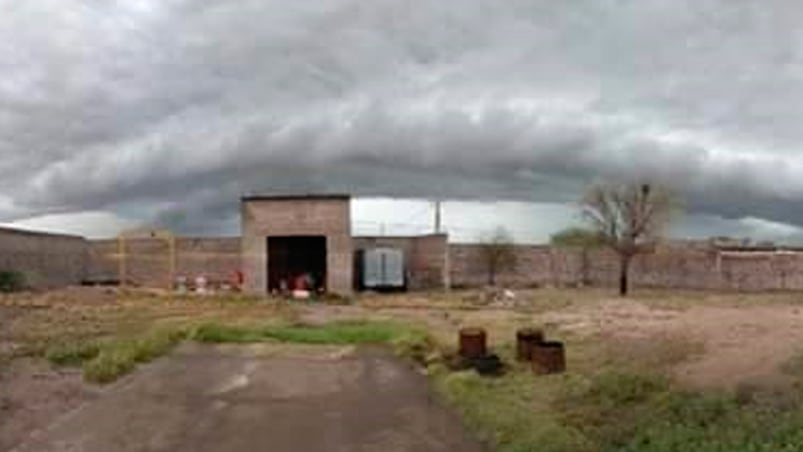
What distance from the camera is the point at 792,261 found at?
60125mm

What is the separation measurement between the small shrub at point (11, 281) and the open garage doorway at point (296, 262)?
11531 millimetres

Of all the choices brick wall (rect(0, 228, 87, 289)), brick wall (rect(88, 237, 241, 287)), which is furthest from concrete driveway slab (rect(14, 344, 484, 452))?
brick wall (rect(88, 237, 241, 287))

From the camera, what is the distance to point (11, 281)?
50500 millimetres

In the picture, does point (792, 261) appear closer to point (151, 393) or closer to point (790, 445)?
point (151, 393)

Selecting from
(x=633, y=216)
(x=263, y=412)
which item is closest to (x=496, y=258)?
(x=633, y=216)

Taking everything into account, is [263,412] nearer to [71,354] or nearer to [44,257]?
[71,354]

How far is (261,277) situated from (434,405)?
36193 mm

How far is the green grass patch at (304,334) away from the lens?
85.5 feet

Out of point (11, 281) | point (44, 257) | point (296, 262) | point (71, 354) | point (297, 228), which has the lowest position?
point (71, 354)

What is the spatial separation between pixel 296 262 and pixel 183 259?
6195 millimetres

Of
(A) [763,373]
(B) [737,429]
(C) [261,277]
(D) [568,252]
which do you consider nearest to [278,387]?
(A) [763,373]

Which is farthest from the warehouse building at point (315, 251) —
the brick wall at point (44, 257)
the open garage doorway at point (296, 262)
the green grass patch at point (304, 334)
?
the green grass patch at point (304, 334)

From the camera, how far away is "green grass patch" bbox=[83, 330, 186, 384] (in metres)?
18.5

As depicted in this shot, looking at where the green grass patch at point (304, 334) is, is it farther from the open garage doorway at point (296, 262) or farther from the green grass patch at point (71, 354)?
the open garage doorway at point (296, 262)
